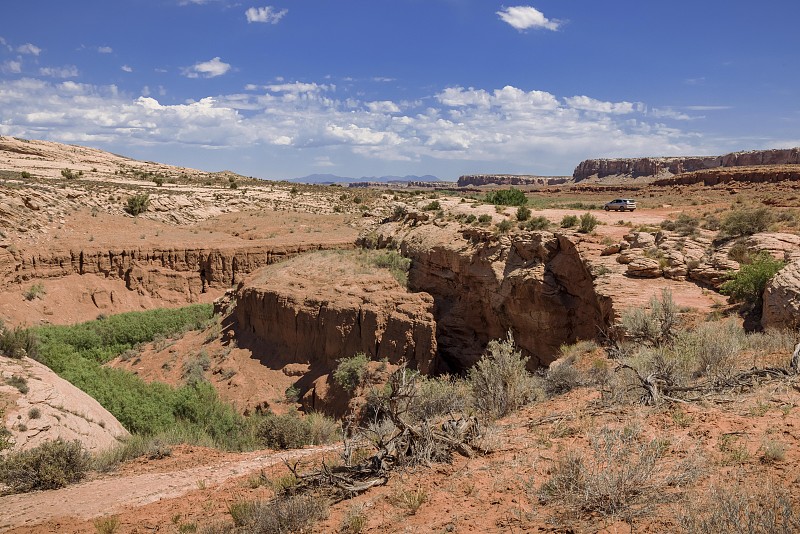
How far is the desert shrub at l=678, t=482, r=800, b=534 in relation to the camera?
3.08 m

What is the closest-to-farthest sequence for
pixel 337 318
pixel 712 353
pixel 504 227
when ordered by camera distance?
pixel 712 353 < pixel 337 318 < pixel 504 227

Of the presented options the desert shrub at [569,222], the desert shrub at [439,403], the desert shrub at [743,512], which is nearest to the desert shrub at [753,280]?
the desert shrub at [569,222]

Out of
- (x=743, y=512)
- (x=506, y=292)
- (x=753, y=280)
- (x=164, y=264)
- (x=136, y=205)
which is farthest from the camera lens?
(x=136, y=205)

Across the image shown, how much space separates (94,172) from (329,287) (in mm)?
39050

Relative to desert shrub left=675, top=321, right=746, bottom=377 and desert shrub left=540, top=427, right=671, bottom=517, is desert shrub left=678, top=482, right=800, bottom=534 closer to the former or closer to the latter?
desert shrub left=540, top=427, right=671, bottom=517

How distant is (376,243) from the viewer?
23625mm

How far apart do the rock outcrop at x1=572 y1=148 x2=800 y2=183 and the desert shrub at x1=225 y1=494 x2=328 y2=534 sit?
77312mm

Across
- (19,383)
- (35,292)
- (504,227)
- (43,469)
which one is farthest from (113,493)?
(35,292)

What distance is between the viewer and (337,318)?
15578 mm

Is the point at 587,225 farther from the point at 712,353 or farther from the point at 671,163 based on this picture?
the point at 671,163

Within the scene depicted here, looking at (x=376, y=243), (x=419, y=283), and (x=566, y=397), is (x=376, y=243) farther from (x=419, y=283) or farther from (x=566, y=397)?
(x=566, y=397)

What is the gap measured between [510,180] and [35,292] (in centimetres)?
13246

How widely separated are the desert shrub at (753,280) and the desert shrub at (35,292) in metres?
25.9

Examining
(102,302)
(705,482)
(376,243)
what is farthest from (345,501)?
(102,302)
